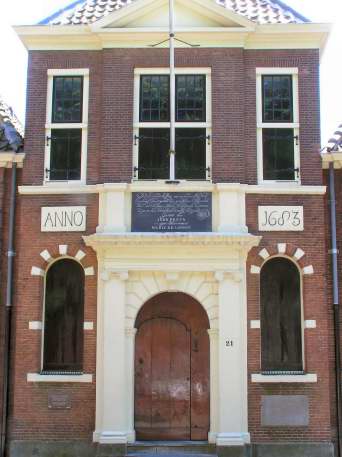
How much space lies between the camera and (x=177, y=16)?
17.7 meters

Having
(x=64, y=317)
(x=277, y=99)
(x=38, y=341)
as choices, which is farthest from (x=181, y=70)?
(x=38, y=341)

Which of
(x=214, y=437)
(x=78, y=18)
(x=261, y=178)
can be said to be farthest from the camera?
(x=78, y=18)

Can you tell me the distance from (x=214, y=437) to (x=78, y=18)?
10.8 metres

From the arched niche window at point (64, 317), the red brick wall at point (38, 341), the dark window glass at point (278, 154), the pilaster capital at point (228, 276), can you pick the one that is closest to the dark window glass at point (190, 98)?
the dark window glass at point (278, 154)

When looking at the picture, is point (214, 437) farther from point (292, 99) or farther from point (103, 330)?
point (292, 99)

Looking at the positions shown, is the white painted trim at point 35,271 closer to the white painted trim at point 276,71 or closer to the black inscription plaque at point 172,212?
the black inscription plaque at point 172,212

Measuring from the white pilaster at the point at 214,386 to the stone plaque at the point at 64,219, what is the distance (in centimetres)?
395

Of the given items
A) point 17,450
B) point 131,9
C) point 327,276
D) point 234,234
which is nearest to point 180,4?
point 131,9

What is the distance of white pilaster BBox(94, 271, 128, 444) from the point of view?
15.8m

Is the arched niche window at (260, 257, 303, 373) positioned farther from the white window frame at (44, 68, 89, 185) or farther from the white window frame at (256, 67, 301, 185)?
the white window frame at (44, 68, 89, 185)

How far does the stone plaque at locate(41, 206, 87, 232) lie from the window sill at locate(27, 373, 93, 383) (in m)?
3.35

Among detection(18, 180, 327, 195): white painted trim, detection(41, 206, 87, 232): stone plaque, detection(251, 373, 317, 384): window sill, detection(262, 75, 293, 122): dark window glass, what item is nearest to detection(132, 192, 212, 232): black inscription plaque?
detection(18, 180, 327, 195): white painted trim

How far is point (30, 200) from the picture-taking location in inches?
673

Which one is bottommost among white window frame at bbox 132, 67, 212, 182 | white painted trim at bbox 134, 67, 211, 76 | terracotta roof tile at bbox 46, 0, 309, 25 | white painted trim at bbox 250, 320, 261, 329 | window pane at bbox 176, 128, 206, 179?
white painted trim at bbox 250, 320, 261, 329
